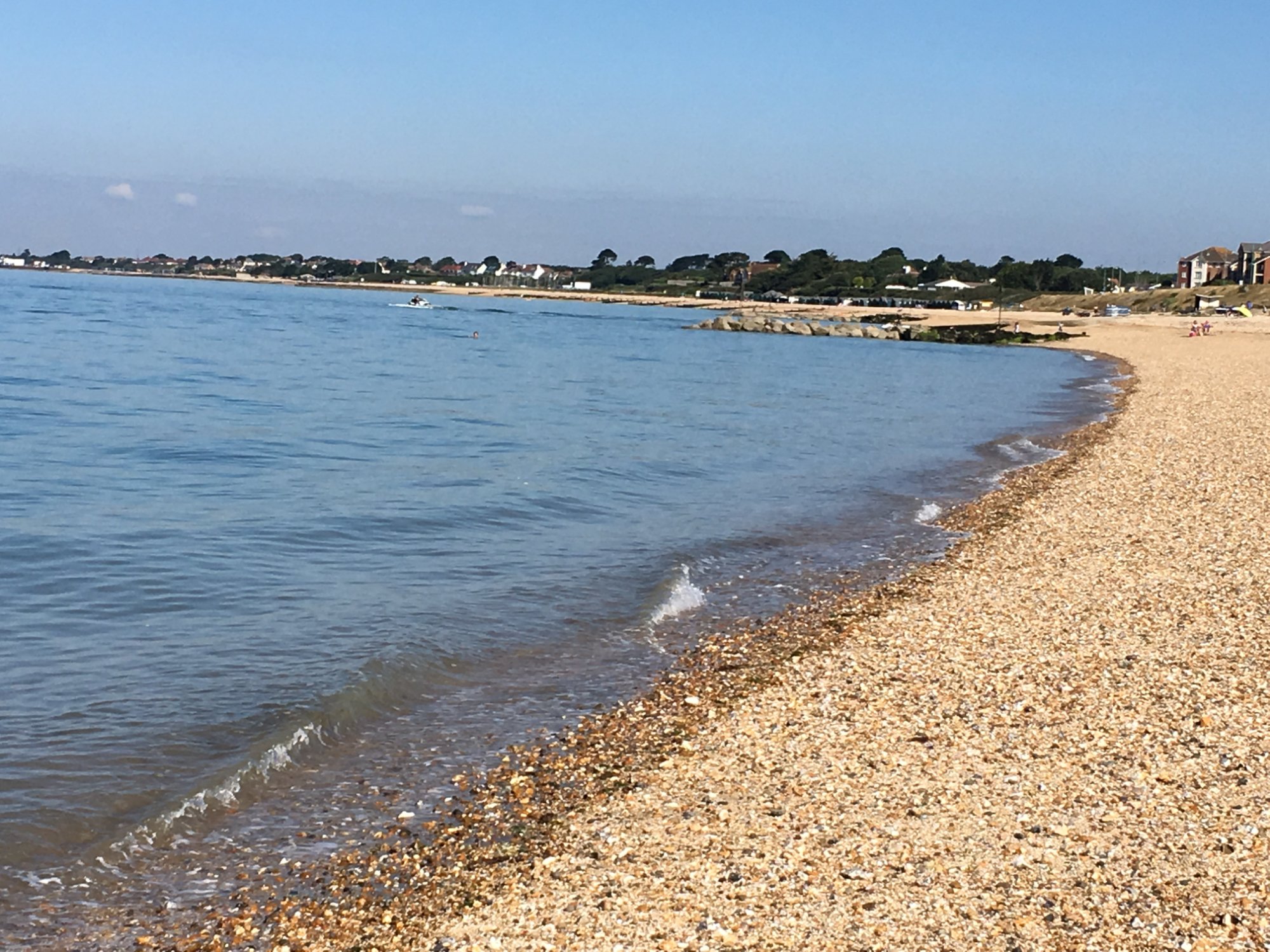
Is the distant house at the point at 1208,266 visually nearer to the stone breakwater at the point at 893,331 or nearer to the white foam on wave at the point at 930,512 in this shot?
the stone breakwater at the point at 893,331

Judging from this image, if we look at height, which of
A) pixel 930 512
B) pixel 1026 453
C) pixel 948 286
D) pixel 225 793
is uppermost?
pixel 948 286

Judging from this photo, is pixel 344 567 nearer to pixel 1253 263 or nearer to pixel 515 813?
pixel 515 813

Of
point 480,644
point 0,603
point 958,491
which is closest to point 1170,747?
point 480,644

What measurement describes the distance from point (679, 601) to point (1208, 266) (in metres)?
157

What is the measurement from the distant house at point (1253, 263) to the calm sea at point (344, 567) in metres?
107

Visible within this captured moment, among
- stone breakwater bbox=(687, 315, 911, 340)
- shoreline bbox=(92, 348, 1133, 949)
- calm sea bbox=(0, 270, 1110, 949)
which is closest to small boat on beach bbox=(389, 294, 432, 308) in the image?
stone breakwater bbox=(687, 315, 911, 340)

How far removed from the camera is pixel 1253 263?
128500mm

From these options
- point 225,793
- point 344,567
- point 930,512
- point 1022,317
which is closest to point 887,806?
point 225,793

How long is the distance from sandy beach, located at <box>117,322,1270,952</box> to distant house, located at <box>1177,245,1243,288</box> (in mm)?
150674

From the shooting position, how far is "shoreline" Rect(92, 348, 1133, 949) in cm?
558

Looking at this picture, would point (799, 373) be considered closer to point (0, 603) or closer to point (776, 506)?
point (776, 506)

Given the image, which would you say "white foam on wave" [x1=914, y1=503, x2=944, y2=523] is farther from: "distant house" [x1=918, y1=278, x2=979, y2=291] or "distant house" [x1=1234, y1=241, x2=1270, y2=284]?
"distant house" [x1=918, y1=278, x2=979, y2=291]

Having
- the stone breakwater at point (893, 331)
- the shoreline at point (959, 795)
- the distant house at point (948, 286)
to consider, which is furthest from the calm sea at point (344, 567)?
the distant house at point (948, 286)

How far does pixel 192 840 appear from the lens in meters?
6.54
